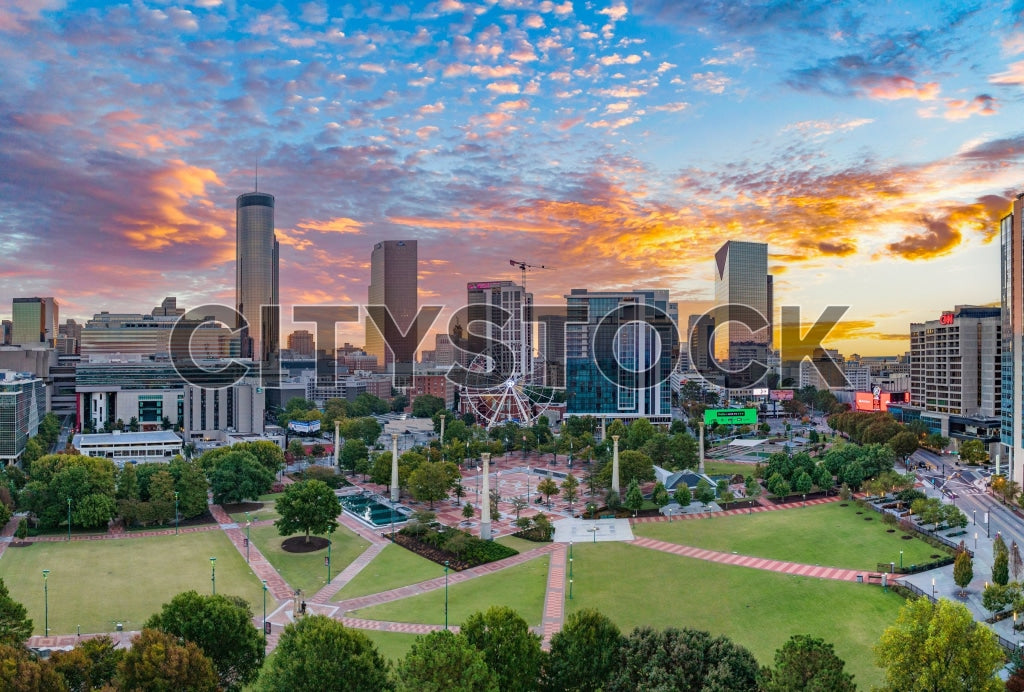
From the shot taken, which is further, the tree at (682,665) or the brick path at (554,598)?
the brick path at (554,598)

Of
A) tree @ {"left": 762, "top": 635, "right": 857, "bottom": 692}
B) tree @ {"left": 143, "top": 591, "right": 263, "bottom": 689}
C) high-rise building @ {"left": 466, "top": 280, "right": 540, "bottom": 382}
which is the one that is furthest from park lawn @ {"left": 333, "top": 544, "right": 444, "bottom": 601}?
high-rise building @ {"left": 466, "top": 280, "right": 540, "bottom": 382}

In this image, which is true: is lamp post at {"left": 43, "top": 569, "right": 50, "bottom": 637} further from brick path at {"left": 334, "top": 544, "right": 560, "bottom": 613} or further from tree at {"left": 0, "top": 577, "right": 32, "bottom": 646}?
brick path at {"left": 334, "top": 544, "right": 560, "bottom": 613}

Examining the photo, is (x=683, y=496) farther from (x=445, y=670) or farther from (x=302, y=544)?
(x=445, y=670)

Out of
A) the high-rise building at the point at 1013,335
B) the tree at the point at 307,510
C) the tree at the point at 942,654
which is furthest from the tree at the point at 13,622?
the high-rise building at the point at 1013,335

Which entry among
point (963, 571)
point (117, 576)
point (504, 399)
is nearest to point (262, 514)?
point (117, 576)

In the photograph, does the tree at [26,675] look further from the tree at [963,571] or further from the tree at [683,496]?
the tree at [683,496]
